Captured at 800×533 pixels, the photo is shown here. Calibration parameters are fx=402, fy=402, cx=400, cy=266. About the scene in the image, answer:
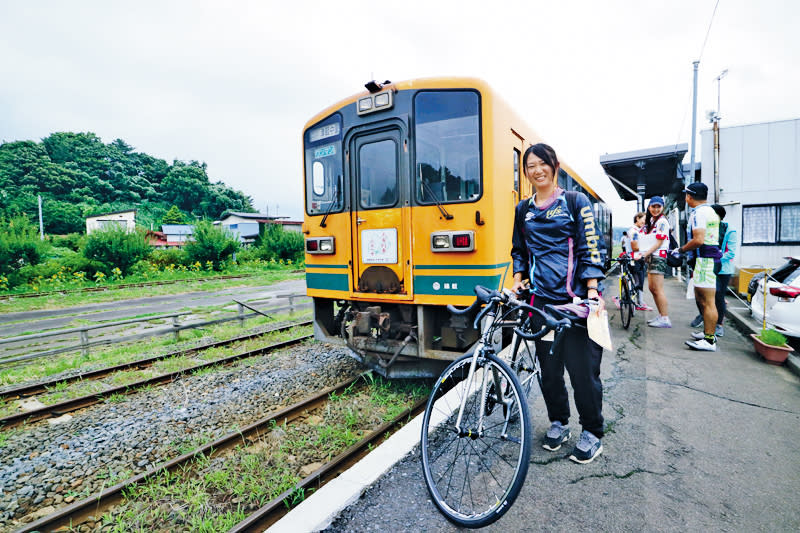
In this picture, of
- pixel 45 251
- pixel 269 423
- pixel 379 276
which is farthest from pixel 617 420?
pixel 45 251

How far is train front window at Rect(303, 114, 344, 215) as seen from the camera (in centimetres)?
491

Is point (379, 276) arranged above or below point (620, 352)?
above

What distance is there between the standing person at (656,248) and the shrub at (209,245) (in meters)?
23.2

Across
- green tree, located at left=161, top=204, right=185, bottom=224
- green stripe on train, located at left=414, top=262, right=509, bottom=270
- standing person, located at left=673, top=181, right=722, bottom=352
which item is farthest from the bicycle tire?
green tree, located at left=161, top=204, right=185, bottom=224

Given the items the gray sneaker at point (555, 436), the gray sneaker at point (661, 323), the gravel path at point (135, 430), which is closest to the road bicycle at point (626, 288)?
the gray sneaker at point (661, 323)

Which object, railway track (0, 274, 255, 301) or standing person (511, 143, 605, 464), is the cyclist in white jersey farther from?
railway track (0, 274, 255, 301)

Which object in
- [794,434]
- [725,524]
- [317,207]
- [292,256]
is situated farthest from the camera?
[292,256]

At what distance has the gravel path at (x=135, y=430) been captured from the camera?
3193 millimetres

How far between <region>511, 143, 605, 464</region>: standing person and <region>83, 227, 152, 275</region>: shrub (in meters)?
22.5

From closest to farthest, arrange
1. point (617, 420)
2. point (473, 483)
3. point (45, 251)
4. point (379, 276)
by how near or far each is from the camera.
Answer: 1. point (473, 483)
2. point (617, 420)
3. point (379, 276)
4. point (45, 251)

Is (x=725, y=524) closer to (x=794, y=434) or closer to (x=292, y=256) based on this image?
(x=794, y=434)

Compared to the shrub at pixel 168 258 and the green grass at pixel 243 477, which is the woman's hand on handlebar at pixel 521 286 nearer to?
the green grass at pixel 243 477

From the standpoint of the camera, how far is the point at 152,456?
3588mm

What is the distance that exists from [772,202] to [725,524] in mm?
13933
